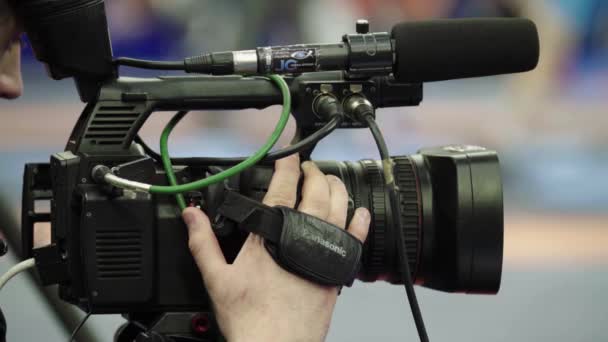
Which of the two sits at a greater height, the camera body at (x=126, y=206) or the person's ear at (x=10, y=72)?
the person's ear at (x=10, y=72)

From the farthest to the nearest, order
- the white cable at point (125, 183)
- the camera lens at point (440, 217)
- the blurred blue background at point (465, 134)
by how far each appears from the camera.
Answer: the blurred blue background at point (465, 134), the camera lens at point (440, 217), the white cable at point (125, 183)

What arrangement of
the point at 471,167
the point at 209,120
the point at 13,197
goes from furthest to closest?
1. the point at 209,120
2. the point at 13,197
3. the point at 471,167

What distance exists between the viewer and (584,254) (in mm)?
2342

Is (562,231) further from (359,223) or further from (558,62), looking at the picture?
(359,223)

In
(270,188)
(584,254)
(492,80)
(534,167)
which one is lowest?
(584,254)

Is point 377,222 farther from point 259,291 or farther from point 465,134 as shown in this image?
point 465,134

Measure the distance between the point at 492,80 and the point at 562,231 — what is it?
41 centimetres

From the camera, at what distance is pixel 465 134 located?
232 cm

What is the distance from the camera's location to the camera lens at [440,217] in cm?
102

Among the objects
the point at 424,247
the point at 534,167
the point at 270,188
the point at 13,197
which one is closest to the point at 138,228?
the point at 270,188

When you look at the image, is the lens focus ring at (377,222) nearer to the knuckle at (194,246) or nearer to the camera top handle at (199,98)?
the camera top handle at (199,98)

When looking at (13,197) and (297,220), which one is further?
(13,197)

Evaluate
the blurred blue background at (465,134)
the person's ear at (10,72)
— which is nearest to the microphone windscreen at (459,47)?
the person's ear at (10,72)

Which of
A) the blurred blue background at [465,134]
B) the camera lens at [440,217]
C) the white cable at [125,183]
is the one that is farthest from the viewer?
the blurred blue background at [465,134]
